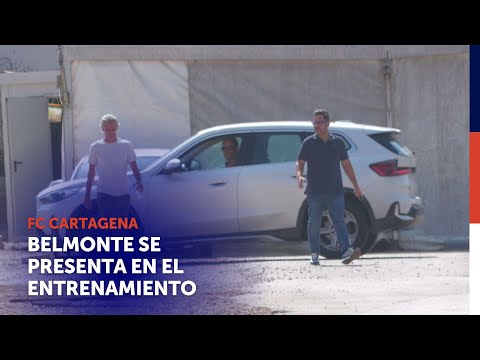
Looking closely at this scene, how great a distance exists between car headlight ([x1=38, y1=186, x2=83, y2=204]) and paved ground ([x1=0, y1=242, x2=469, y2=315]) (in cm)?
53

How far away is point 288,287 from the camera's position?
24.5 ft

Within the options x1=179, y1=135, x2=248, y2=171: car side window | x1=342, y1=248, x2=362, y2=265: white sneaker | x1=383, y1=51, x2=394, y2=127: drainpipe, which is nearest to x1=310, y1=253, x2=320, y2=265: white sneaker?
x1=342, y1=248, x2=362, y2=265: white sneaker

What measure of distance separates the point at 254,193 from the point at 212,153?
0.53 m

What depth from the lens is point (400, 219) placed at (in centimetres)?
890

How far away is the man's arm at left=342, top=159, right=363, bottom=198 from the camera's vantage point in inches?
319

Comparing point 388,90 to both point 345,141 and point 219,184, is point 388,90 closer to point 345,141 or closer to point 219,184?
point 345,141

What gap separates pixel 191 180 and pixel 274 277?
1.10m

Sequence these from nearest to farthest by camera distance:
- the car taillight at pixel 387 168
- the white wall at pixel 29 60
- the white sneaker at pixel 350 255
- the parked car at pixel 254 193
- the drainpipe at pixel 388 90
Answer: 1. the white sneaker at pixel 350 255
2. the parked car at pixel 254 193
3. the car taillight at pixel 387 168
4. the drainpipe at pixel 388 90
5. the white wall at pixel 29 60

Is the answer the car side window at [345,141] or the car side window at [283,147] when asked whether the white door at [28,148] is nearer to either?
the car side window at [283,147]

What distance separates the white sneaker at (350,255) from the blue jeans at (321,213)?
3cm

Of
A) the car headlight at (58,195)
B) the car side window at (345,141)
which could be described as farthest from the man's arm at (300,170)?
the car headlight at (58,195)

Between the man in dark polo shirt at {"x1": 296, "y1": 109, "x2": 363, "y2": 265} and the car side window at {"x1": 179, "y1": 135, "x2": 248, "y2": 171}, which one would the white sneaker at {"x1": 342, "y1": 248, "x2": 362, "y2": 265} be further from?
the car side window at {"x1": 179, "y1": 135, "x2": 248, "y2": 171}

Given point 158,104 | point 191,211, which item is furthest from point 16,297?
point 158,104

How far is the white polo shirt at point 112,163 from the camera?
24.1 feet
